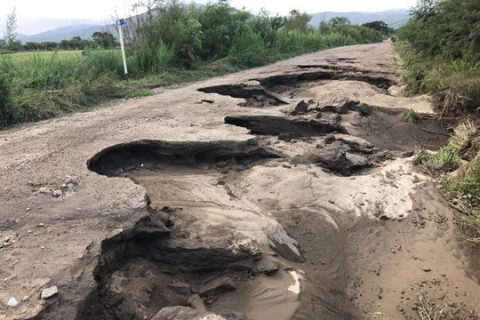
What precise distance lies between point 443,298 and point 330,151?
7.92 ft

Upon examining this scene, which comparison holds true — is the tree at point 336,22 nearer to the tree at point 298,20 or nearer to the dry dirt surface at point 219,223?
the tree at point 298,20

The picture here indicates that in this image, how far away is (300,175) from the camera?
4863 millimetres

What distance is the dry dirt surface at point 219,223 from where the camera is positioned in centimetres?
282

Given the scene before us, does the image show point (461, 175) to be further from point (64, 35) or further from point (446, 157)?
point (64, 35)

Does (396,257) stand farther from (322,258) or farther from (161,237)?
(161,237)

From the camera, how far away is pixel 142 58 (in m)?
10.8

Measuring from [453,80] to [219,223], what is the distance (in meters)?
5.54

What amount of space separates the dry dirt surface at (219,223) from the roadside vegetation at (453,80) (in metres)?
0.24

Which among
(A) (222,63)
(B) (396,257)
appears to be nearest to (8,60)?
(A) (222,63)

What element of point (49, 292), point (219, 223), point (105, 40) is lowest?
point (219, 223)

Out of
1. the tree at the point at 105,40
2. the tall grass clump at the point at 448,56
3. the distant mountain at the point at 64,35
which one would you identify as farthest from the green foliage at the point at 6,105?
the tall grass clump at the point at 448,56

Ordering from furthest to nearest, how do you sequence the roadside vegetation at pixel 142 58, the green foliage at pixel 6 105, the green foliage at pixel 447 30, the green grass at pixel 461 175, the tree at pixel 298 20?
the tree at pixel 298 20 → the green foliage at pixel 447 30 → the roadside vegetation at pixel 142 58 → the green foliage at pixel 6 105 → the green grass at pixel 461 175

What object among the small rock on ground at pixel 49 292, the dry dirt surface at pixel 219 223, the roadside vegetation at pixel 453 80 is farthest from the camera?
the roadside vegetation at pixel 453 80

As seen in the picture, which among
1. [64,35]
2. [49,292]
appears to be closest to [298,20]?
[64,35]
